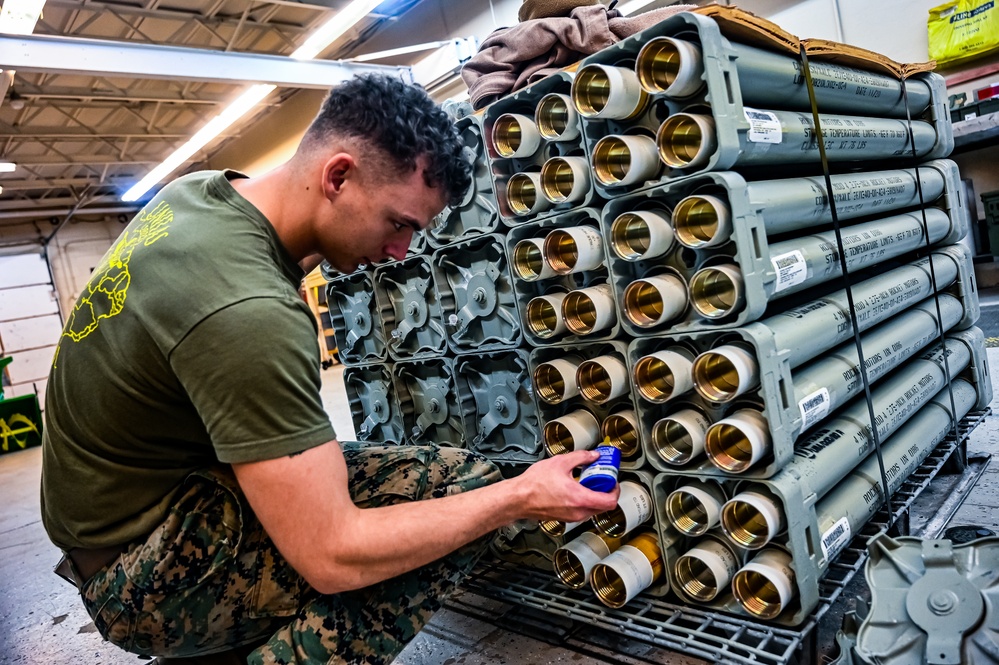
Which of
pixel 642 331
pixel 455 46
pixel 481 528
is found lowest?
pixel 481 528

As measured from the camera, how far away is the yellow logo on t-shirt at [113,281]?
1187 mm

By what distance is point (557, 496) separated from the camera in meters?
1.28

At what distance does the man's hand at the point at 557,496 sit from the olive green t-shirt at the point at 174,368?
409mm

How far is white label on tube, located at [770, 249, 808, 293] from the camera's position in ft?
5.13

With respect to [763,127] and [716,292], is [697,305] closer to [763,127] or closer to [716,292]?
[716,292]

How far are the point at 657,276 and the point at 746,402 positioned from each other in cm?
37

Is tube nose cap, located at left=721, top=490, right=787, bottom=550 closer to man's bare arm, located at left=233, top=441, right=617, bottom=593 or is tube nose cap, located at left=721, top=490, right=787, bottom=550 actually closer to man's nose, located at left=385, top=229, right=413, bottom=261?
man's bare arm, located at left=233, top=441, right=617, bottom=593

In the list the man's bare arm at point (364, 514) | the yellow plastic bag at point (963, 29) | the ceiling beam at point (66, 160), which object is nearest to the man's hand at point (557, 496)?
the man's bare arm at point (364, 514)

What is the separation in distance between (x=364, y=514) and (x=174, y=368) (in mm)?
407

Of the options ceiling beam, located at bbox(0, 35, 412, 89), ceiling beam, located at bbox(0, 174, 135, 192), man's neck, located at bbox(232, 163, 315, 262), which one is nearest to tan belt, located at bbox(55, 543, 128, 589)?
man's neck, located at bbox(232, 163, 315, 262)

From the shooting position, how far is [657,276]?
1628mm

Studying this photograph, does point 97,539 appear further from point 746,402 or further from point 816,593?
point 816,593

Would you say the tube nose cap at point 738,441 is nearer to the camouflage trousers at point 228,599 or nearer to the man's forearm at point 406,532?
the man's forearm at point 406,532

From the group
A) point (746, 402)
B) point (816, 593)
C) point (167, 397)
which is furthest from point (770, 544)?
point (167, 397)
